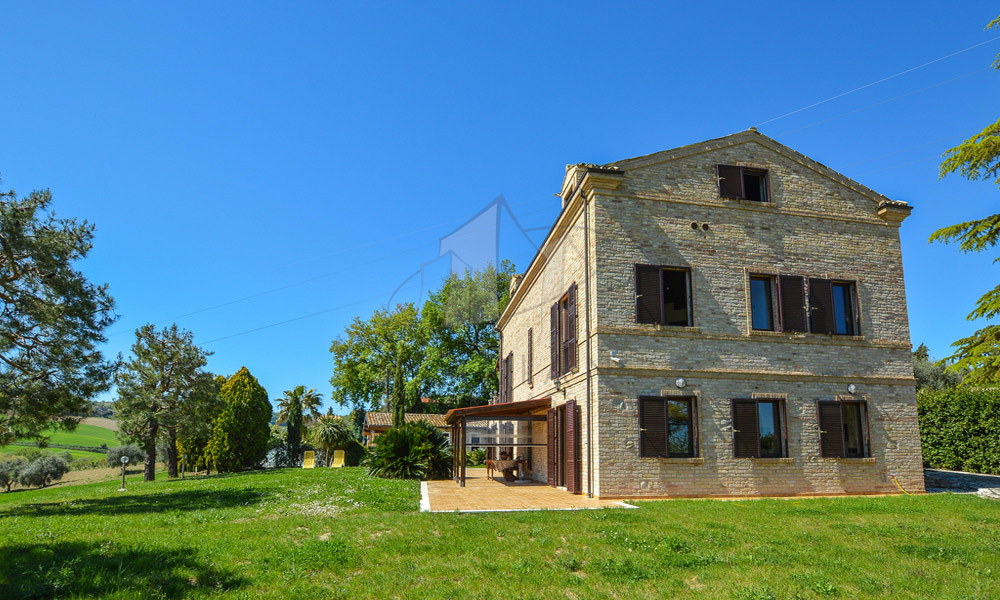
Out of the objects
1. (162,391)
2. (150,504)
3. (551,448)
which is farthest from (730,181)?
(162,391)

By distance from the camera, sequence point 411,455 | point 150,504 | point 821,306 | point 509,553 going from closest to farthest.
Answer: point 509,553
point 150,504
point 821,306
point 411,455

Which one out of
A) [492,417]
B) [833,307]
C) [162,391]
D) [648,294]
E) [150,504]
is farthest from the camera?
[162,391]

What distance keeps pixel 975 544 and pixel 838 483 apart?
6.24 meters

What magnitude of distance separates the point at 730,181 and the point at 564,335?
5442 mm

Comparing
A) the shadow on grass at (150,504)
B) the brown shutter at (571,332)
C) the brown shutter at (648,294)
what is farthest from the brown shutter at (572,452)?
the shadow on grass at (150,504)

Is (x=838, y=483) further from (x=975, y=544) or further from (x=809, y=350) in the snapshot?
(x=975, y=544)

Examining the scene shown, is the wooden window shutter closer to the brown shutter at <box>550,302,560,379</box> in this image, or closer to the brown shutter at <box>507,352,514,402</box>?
the brown shutter at <box>507,352,514,402</box>

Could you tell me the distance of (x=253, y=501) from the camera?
12039 mm

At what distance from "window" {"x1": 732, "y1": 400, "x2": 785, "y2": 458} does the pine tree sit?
2231cm

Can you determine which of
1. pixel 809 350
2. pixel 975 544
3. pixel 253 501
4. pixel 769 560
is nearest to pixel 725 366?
pixel 809 350

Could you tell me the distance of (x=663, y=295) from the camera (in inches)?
527

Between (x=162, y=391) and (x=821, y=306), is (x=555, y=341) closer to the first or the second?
(x=821, y=306)

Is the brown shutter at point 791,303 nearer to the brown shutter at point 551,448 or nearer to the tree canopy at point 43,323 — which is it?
the brown shutter at point 551,448

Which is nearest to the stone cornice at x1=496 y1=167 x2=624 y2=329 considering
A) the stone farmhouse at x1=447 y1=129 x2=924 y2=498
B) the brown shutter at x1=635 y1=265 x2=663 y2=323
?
the stone farmhouse at x1=447 y1=129 x2=924 y2=498
